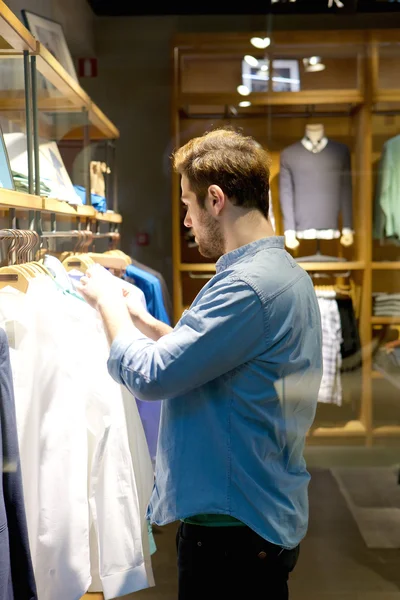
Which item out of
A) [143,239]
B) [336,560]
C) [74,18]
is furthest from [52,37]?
[336,560]

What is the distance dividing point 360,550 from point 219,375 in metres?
1.28

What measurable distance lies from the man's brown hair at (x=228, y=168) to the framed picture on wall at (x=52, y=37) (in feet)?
2.63

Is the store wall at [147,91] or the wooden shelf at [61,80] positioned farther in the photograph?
the store wall at [147,91]

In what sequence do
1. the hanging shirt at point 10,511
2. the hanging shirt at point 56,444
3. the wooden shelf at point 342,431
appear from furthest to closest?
the wooden shelf at point 342,431 → the hanging shirt at point 56,444 → the hanging shirt at point 10,511

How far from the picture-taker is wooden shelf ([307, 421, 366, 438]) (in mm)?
2066

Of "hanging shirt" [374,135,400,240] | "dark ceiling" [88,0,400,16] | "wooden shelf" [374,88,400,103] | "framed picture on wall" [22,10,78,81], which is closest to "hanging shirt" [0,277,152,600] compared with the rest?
"framed picture on wall" [22,10,78,81]

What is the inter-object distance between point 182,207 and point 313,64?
589 mm

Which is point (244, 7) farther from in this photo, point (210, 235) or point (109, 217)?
point (210, 235)

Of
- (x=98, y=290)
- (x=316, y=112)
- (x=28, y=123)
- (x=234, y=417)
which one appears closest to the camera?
(x=234, y=417)

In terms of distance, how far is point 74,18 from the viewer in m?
1.88

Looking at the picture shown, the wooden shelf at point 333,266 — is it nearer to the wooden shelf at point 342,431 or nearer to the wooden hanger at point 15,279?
the wooden shelf at point 342,431

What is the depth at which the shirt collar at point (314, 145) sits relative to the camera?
1985 millimetres

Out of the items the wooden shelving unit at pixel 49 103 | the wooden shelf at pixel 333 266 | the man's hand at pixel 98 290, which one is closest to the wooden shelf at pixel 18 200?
the wooden shelving unit at pixel 49 103

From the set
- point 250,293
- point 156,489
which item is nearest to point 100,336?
point 156,489
